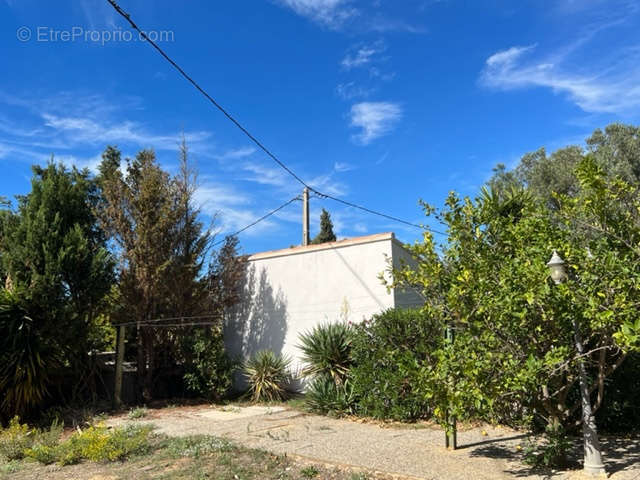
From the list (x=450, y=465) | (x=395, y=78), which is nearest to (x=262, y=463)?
(x=450, y=465)

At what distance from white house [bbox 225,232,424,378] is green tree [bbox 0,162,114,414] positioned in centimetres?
419

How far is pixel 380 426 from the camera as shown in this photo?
26.5ft

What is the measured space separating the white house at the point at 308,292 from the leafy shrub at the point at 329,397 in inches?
81.6

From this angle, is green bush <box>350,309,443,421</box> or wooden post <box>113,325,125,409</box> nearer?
green bush <box>350,309,443,421</box>

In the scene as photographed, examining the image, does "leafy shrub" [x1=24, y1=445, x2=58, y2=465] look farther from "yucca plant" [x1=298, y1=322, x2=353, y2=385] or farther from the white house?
the white house

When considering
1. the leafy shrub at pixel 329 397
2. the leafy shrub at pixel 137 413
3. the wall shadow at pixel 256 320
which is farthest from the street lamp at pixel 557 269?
the wall shadow at pixel 256 320

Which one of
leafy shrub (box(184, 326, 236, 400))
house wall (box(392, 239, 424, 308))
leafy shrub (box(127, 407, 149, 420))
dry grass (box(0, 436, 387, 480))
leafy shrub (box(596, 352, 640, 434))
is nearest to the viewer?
dry grass (box(0, 436, 387, 480))

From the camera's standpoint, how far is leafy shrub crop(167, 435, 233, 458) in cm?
620

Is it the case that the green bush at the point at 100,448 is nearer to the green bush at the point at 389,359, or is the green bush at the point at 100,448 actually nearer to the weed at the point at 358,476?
the weed at the point at 358,476

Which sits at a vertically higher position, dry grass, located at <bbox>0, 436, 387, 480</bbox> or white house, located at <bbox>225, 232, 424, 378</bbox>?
white house, located at <bbox>225, 232, 424, 378</bbox>

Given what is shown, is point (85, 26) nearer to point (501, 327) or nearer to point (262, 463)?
point (262, 463)

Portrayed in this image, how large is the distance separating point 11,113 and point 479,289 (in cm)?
982

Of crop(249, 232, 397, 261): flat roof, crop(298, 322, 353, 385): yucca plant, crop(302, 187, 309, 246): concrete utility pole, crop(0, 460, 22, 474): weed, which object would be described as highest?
crop(302, 187, 309, 246): concrete utility pole

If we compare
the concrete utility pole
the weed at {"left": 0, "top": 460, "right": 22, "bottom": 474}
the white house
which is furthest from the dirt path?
the concrete utility pole
